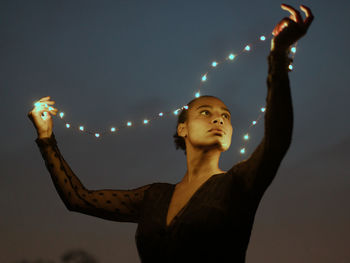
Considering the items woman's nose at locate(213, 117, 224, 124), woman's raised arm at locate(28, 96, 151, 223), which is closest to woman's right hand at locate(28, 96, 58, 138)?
woman's raised arm at locate(28, 96, 151, 223)

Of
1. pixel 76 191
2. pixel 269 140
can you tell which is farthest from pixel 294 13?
pixel 76 191

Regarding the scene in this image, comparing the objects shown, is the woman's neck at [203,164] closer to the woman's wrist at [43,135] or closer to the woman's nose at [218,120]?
the woman's nose at [218,120]

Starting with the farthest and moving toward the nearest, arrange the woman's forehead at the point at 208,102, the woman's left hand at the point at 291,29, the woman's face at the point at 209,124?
the woman's forehead at the point at 208,102 < the woman's face at the point at 209,124 < the woman's left hand at the point at 291,29

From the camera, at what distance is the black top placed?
2.03 meters

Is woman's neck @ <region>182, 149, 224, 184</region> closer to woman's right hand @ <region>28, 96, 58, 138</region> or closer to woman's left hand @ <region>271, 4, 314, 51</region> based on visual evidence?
woman's left hand @ <region>271, 4, 314, 51</region>

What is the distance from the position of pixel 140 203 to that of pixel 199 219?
0.73 metres

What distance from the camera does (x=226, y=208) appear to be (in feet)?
7.39

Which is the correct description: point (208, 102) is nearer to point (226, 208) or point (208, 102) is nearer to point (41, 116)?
point (226, 208)

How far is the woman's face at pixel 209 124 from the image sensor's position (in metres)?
2.64

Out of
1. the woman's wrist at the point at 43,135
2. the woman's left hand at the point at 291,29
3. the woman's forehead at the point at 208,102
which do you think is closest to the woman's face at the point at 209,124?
the woman's forehead at the point at 208,102

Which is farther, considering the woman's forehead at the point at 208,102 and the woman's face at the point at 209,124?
the woman's forehead at the point at 208,102

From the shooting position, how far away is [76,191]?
9.73ft

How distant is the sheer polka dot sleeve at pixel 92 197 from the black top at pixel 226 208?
0.18 metres

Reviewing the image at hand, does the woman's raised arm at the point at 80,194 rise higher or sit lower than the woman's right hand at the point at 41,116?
lower
